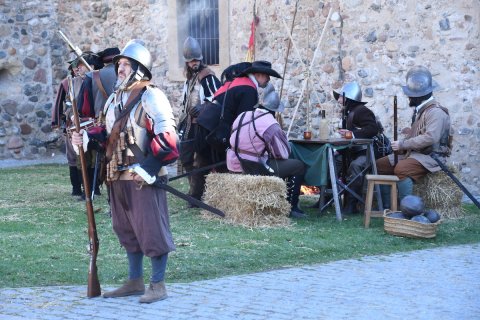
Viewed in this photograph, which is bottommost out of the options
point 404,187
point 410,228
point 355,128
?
point 410,228

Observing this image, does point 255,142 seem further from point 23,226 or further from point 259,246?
point 23,226

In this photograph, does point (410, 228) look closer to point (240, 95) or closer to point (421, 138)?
point (421, 138)

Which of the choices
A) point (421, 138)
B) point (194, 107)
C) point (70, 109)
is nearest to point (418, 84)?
point (421, 138)

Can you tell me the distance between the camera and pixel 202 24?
51.1ft

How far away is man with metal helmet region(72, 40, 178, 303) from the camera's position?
5961 mm

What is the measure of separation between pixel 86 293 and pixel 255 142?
348cm

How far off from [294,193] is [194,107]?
5.10ft

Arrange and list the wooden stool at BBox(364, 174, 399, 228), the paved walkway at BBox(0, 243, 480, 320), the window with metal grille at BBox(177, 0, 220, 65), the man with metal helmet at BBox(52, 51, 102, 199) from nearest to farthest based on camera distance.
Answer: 1. the paved walkway at BBox(0, 243, 480, 320)
2. the wooden stool at BBox(364, 174, 399, 228)
3. the man with metal helmet at BBox(52, 51, 102, 199)
4. the window with metal grille at BBox(177, 0, 220, 65)

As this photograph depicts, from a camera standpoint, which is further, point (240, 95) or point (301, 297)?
point (240, 95)

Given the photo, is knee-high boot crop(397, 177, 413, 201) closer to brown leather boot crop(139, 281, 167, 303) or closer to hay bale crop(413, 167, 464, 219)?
hay bale crop(413, 167, 464, 219)

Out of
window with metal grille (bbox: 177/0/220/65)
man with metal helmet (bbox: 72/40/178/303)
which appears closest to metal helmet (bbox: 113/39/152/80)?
man with metal helmet (bbox: 72/40/178/303)

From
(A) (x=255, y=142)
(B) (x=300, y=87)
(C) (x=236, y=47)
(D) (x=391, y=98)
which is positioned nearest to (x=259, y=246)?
(A) (x=255, y=142)

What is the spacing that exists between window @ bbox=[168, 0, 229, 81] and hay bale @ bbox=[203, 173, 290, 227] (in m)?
5.75

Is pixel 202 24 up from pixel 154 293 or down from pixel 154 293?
up
